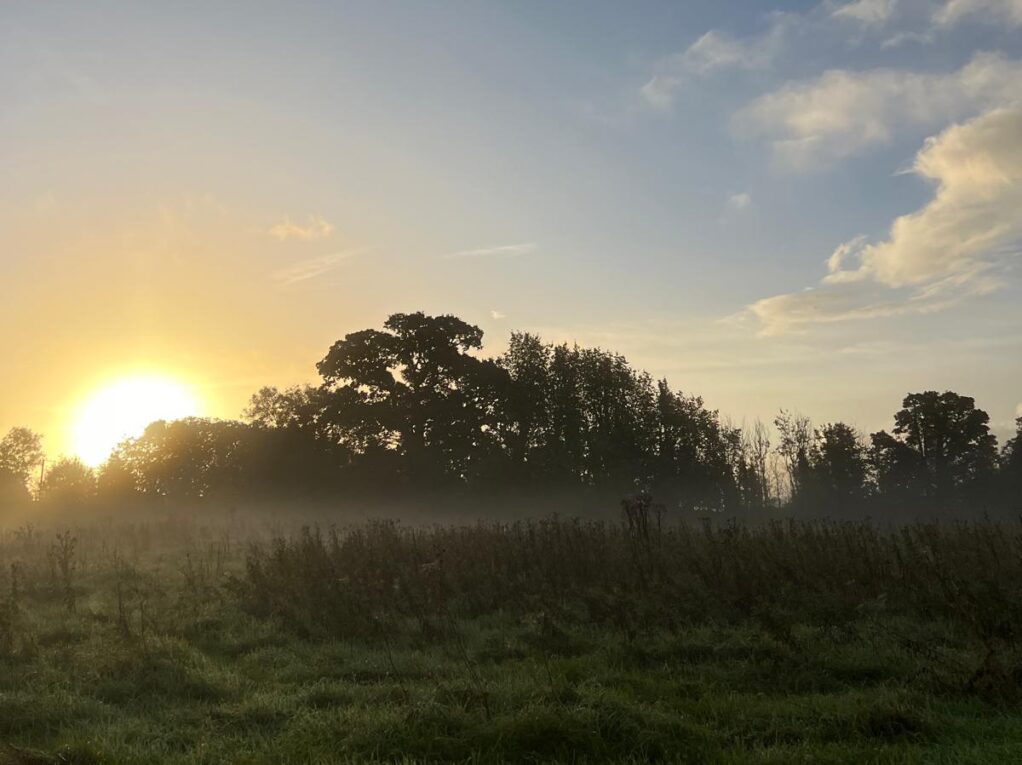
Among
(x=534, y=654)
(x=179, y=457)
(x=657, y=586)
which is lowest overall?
(x=534, y=654)

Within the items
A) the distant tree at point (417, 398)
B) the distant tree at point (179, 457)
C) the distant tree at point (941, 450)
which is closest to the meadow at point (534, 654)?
the distant tree at point (417, 398)

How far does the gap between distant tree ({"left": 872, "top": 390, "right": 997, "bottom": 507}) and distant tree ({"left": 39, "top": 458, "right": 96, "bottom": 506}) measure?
171ft

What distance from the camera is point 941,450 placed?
49031mm

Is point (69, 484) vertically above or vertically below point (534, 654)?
above

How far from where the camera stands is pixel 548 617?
905 cm

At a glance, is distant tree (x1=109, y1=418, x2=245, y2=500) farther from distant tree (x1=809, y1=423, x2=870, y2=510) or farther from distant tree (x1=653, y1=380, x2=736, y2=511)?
distant tree (x1=809, y1=423, x2=870, y2=510)

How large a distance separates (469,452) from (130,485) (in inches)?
991

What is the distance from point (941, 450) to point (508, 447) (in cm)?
3023

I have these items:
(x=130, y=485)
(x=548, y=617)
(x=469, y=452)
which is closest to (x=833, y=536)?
(x=548, y=617)

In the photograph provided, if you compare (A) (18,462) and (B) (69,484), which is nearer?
(B) (69,484)

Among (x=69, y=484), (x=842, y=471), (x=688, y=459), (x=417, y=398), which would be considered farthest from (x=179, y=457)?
(x=842, y=471)

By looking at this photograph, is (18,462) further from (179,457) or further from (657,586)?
(657,586)

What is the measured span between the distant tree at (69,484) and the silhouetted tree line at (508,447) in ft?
0.51

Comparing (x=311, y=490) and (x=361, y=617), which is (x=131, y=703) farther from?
(x=311, y=490)
